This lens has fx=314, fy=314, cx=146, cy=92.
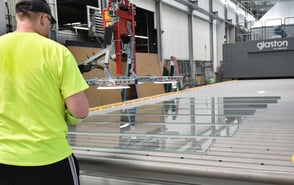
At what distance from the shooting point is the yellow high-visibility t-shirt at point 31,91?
1.30 metres

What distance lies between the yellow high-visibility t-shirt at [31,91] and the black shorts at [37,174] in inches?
1.1

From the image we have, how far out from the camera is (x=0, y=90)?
134cm

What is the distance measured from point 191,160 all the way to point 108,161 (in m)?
0.45

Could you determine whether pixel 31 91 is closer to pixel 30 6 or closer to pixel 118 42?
pixel 30 6

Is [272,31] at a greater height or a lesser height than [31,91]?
greater

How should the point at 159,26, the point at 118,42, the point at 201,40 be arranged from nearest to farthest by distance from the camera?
the point at 118,42 → the point at 159,26 → the point at 201,40

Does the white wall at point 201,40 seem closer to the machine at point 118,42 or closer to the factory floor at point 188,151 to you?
the machine at point 118,42

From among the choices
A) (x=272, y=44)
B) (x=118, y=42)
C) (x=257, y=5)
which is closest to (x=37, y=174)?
(x=118, y=42)

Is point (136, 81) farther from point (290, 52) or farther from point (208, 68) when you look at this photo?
point (208, 68)

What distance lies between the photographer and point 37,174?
1.32m

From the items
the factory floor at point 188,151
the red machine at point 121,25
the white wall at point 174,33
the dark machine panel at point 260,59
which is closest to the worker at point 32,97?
the factory floor at point 188,151

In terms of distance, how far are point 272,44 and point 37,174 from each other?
8.87 metres

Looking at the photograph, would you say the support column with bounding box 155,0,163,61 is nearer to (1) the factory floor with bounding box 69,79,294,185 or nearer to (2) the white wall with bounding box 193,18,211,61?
(2) the white wall with bounding box 193,18,211,61

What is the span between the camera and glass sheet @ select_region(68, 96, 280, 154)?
1941 millimetres
